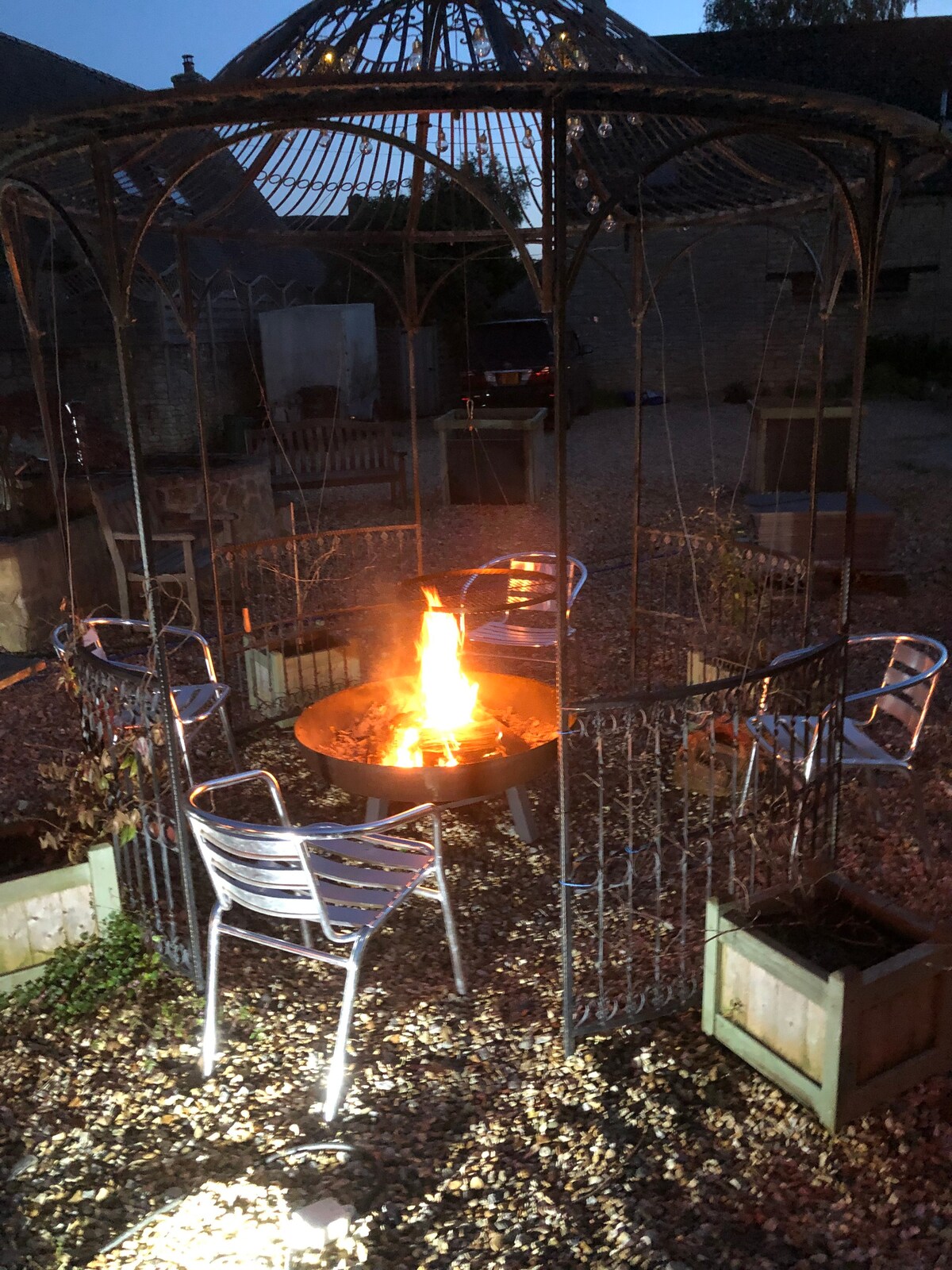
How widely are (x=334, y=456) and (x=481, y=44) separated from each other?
8258 mm

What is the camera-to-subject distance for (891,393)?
20656 mm

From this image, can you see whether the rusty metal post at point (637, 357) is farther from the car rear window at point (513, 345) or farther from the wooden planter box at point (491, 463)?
the car rear window at point (513, 345)

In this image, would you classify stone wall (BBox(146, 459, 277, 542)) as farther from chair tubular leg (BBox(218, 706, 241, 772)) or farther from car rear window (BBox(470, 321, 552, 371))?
car rear window (BBox(470, 321, 552, 371))

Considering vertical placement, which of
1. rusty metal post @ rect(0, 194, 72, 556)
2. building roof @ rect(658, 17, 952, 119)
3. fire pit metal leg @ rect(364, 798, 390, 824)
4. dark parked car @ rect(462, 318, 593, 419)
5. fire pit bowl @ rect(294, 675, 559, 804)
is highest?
building roof @ rect(658, 17, 952, 119)

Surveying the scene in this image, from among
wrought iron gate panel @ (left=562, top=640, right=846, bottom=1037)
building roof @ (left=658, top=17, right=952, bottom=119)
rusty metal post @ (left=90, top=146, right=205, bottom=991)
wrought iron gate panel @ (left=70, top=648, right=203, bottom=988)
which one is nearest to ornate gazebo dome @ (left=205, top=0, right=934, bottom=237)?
rusty metal post @ (left=90, top=146, right=205, bottom=991)

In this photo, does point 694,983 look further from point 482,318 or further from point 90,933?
point 482,318

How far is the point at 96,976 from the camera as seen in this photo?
385cm

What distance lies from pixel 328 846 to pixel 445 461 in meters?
9.50

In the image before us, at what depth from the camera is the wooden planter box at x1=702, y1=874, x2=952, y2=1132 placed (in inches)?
117

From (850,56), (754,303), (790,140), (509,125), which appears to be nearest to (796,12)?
(850,56)

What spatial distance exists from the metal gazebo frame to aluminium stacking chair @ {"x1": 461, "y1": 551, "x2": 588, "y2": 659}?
56 cm

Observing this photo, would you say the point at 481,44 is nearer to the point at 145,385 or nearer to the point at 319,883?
the point at 319,883

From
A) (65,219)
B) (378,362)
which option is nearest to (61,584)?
(65,219)

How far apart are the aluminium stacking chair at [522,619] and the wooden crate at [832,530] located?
197 centimetres
